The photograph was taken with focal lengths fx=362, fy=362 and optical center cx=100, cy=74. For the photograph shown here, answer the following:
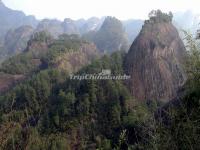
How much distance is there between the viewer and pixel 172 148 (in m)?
6.02

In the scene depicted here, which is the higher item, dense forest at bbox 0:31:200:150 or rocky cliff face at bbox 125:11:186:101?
rocky cliff face at bbox 125:11:186:101

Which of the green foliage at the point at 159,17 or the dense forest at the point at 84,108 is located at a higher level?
the green foliage at the point at 159,17

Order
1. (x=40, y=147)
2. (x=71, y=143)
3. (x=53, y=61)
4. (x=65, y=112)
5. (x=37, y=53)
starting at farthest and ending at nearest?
(x=37, y=53), (x=53, y=61), (x=65, y=112), (x=71, y=143), (x=40, y=147)

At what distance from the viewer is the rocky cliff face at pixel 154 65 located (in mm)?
58812

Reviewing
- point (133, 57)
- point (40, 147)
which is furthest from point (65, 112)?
point (40, 147)

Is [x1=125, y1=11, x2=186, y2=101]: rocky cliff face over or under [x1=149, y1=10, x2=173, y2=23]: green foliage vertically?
under

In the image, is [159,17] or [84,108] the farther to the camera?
[159,17]

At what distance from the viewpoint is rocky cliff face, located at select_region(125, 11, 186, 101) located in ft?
193

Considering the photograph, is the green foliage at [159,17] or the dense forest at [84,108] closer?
the dense forest at [84,108]

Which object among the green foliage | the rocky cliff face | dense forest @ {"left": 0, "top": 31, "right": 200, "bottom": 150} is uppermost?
the green foliage

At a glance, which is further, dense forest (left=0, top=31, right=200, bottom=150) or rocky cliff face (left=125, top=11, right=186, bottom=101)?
rocky cliff face (left=125, top=11, right=186, bottom=101)

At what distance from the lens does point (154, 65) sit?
200 ft

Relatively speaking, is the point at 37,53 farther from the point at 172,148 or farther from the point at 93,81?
the point at 172,148

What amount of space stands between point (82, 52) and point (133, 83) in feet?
126
